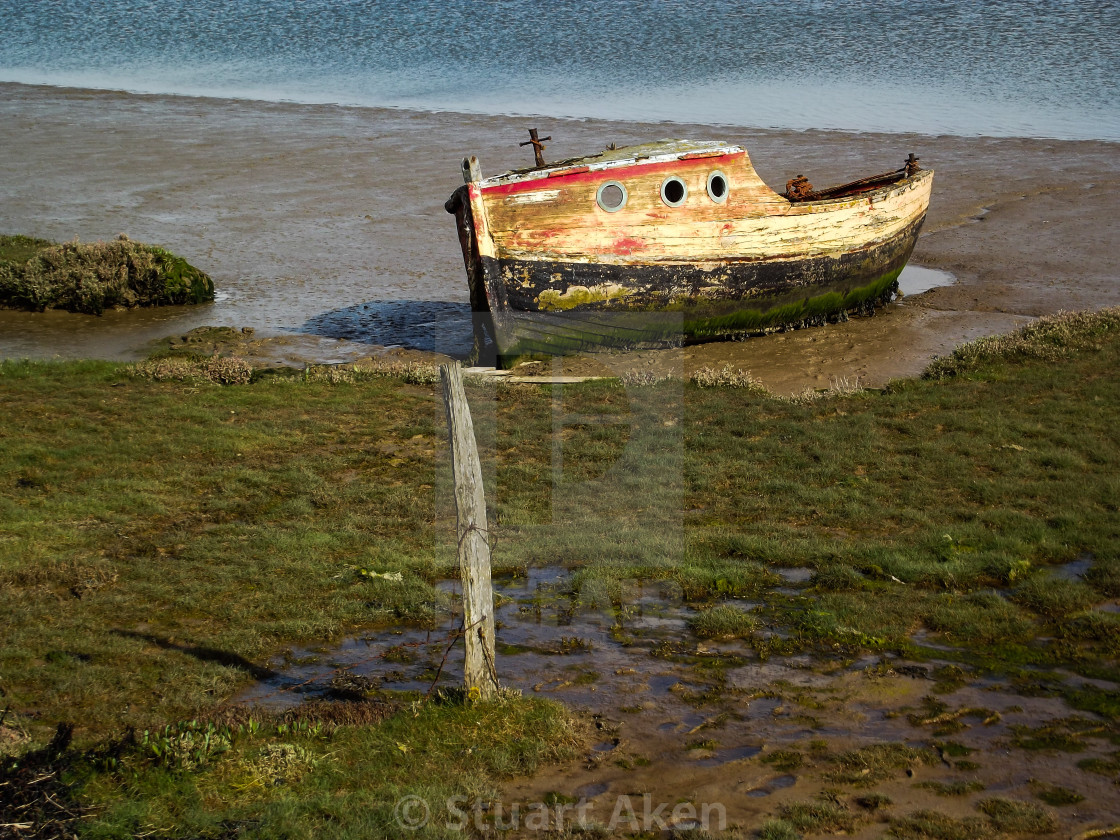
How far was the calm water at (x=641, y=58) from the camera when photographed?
32.8 meters

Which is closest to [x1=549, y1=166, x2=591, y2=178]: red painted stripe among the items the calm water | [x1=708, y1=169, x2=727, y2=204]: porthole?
[x1=708, y1=169, x2=727, y2=204]: porthole

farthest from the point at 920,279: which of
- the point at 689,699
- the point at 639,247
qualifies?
the point at 689,699

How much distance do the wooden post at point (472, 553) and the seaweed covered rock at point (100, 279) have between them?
40.6ft

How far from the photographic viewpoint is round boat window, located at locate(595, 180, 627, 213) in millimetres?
14492

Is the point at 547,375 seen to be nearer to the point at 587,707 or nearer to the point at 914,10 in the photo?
the point at 587,707

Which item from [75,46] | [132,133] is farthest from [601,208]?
[75,46]

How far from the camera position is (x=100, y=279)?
1756cm

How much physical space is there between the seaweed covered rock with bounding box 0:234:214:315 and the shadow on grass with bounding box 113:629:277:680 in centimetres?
1126

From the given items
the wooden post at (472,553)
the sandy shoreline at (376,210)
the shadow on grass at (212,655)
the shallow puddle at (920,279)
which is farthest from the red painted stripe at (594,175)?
the shadow on grass at (212,655)

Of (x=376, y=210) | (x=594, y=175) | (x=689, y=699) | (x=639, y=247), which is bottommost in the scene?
(x=689, y=699)

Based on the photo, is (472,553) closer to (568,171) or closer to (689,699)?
(689,699)

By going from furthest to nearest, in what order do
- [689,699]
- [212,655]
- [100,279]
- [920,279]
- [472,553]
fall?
1. [920,279]
2. [100,279]
3. [212,655]
4. [689,699]
5. [472,553]

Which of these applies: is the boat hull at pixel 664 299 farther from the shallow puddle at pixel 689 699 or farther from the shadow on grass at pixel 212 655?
the shadow on grass at pixel 212 655

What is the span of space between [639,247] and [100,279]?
9115mm
